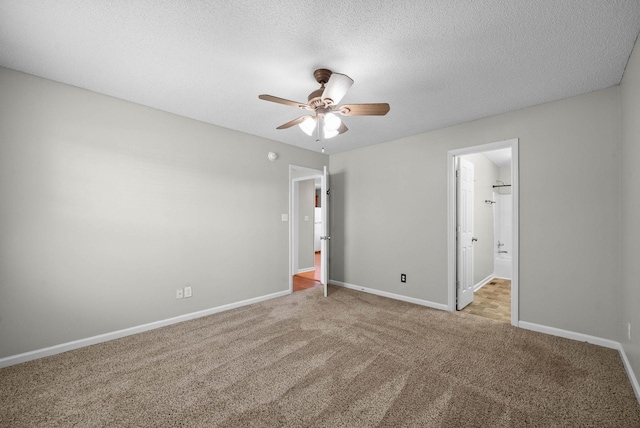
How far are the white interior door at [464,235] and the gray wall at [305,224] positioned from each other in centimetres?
335

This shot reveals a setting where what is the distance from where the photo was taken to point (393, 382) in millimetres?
1983

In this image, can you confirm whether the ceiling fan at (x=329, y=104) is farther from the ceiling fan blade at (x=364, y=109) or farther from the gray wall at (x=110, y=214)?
the gray wall at (x=110, y=214)

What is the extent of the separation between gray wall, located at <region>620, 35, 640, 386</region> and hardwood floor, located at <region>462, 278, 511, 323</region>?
45.0 inches

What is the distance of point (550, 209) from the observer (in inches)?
109

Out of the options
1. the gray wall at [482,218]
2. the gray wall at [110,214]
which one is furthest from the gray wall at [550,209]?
the gray wall at [110,214]

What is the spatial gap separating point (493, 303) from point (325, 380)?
3094 mm

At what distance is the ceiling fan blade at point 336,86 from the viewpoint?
1.82 m

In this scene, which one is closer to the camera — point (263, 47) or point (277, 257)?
point (263, 47)

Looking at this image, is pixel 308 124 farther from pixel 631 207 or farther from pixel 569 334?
pixel 569 334

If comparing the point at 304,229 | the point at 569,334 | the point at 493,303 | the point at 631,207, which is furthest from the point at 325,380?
the point at 304,229

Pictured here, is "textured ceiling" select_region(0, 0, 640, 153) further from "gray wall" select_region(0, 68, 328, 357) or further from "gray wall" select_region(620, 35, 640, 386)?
"gray wall" select_region(0, 68, 328, 357)

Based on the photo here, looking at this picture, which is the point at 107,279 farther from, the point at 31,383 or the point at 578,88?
the point at 578,88

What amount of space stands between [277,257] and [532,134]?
140 inches

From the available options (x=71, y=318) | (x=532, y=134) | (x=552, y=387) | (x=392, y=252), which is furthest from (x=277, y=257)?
(x=532, y=134)
